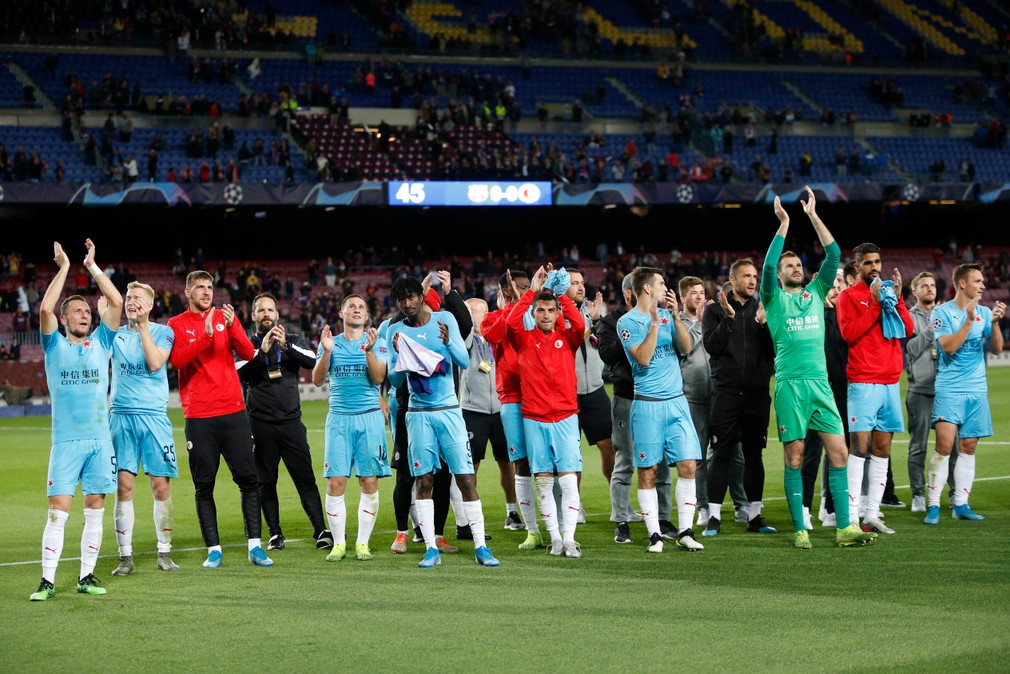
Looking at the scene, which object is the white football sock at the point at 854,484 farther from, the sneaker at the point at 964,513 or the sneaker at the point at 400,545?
the sneaker at the point at 400,545

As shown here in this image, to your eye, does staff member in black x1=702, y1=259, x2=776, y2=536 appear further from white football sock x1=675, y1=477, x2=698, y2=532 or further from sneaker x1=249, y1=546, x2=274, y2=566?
sneaker x1=249, y1=546, x2=274, y2=566

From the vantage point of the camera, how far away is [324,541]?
35.0ft

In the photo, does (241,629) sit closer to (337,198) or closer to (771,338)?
(771,338)

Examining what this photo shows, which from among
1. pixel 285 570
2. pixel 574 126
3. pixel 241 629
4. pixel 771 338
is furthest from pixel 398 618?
pixel 574 126

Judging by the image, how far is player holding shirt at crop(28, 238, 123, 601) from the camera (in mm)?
8750

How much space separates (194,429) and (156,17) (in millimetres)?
39339

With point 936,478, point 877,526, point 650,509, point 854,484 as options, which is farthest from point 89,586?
point 936,478

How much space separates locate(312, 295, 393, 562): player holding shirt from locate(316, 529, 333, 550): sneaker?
435 millimetres

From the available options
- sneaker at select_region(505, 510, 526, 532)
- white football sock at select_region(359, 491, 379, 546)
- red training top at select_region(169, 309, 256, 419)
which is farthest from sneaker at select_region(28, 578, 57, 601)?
sneaker at select_region(505, 510, 526, 532)

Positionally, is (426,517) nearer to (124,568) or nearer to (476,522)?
(476,522)

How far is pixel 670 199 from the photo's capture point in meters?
44.3

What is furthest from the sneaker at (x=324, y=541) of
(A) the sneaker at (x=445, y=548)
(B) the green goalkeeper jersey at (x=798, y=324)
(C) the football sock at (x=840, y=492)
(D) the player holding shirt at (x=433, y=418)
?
(C) the football sock at (x=840, y=492)

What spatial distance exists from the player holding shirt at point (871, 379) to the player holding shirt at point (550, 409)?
2523 mm

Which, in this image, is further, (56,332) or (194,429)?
(194,429)
